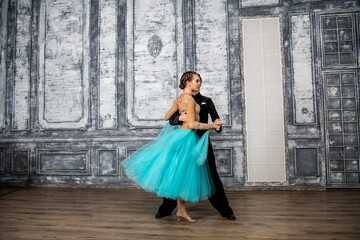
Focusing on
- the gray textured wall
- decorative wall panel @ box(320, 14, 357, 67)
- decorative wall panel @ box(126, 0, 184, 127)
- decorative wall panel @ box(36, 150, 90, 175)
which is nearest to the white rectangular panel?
the gray textured wall

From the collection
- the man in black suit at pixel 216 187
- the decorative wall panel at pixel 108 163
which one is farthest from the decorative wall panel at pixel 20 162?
the man in black suit at pixel 216 187

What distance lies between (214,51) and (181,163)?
2.91 m

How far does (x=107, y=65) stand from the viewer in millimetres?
5188

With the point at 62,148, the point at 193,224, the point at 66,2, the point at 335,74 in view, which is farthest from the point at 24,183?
the point at 335,74

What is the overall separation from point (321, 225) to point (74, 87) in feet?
15.4

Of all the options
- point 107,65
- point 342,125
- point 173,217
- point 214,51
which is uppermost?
point 214,51

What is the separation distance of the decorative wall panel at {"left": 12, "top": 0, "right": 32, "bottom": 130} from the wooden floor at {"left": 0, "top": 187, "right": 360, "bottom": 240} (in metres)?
1.85

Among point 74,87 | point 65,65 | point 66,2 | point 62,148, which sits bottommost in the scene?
point 62,148

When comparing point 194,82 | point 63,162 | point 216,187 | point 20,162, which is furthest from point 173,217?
point 20,162

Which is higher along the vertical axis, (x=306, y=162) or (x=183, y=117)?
(x=183, y=117)

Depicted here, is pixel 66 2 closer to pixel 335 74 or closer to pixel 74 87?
pixel 74 87

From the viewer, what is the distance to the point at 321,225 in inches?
98.7

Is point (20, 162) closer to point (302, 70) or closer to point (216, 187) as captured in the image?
point (216, 187)

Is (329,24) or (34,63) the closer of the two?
(329,24)
